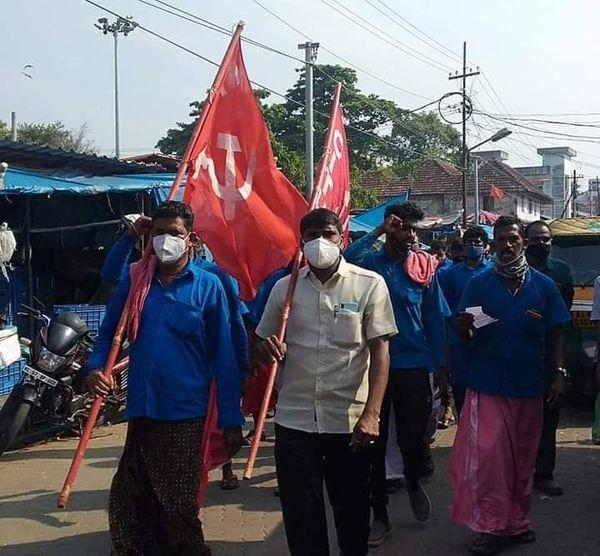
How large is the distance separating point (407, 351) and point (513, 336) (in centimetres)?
62

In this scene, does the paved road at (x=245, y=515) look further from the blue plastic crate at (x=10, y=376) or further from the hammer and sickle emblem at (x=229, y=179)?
the hammer and sickle emblem at (x=229, y=179)

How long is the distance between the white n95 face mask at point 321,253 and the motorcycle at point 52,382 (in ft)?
12.2

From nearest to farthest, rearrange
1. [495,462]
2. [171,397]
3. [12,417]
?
[171,397] → [495,462] → [12,417]

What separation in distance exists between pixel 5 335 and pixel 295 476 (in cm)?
338

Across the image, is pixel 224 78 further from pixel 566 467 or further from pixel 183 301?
pixel 566 467

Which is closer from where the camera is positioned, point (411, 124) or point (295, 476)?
point (295, 476)

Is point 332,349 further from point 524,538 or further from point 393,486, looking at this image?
point 393,486

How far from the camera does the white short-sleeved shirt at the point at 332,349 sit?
141 inches

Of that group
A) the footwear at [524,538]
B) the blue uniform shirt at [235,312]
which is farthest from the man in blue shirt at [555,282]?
the blue uniform shirt at [235,312]

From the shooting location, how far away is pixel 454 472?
4.68 meters

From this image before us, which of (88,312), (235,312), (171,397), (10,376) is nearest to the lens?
(171,397)

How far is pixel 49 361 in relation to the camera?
7016 millimetres

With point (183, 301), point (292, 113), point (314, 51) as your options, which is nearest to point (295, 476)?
point (183, 301)

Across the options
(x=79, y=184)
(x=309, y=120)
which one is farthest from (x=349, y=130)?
(x=79, y=184)
